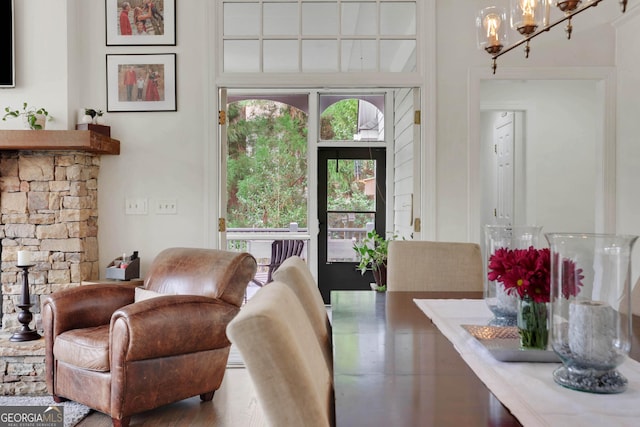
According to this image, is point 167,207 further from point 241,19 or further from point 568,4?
point 568,4

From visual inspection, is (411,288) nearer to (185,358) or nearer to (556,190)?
(185,358)

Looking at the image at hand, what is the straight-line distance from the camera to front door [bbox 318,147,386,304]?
19.9 ft

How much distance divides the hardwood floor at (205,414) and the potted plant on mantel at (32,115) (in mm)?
2004

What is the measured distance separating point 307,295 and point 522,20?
4.44ft

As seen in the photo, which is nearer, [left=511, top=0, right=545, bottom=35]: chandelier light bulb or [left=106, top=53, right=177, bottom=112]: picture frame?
[left=511, top=0, right=545, bottom=35]: chandelier light bulb

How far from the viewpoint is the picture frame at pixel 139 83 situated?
Answer: 3.83m

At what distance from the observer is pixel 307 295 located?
160 centimetres

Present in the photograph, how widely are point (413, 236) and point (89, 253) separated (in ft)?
7.94

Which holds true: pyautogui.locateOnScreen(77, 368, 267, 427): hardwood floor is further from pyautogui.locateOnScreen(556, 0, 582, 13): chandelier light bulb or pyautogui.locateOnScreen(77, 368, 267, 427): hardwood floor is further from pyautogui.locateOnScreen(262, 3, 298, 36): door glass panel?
pyautogui.locateOnScreen(262, 3, 298, 36): door glass panel

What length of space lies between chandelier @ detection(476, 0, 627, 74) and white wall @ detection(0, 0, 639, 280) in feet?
5.33

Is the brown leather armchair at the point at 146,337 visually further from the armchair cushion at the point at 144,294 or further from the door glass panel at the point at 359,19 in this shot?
the door glass panel at the point at 359,19

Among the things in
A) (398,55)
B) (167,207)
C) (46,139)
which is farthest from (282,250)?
(46,139)

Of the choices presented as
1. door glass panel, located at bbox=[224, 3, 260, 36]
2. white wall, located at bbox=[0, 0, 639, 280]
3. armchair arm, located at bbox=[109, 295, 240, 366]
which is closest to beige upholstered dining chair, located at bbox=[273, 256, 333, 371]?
armchair arm, located at bbox=[109, 295, 240, 366]

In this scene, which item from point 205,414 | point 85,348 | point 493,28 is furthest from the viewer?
point 205,414
